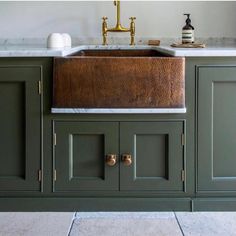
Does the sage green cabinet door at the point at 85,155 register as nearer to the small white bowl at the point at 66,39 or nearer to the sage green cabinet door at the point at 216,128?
the sage green cabinet door at the point at 216,128

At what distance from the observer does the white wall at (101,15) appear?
322 cm

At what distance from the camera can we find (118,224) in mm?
2283

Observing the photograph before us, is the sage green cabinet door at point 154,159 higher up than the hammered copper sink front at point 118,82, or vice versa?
the hammered copper sink front at point 118,82

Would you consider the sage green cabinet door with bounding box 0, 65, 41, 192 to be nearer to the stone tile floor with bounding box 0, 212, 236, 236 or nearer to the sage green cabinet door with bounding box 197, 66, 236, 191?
the stone tile floor with bounding box 0, 212, 236, 236

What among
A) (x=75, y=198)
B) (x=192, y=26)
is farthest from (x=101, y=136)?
(x=192, y=26)

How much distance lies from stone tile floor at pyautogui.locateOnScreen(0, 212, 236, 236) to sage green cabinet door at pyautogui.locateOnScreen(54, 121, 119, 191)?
0.47 feet

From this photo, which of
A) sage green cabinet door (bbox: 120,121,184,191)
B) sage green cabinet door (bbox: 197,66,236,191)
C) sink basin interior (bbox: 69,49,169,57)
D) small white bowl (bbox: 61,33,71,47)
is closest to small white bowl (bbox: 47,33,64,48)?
small white bowl (bbox: 61,33,71,47)

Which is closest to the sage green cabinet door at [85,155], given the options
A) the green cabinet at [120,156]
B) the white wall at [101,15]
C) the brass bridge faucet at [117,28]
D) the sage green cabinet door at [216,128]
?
the green cabinet at [120,156]

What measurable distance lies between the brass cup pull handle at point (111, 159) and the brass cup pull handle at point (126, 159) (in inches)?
1.5

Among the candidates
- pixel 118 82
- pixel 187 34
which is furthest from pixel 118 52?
pixel 118 82

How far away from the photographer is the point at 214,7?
10.6 ft

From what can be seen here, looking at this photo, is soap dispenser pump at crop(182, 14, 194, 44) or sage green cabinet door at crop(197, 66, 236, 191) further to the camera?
soap dispenser pump at crop(182, 14, 194, 44)

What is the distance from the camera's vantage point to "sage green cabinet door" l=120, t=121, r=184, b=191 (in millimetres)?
2406

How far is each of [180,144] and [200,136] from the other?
4.0 inches
